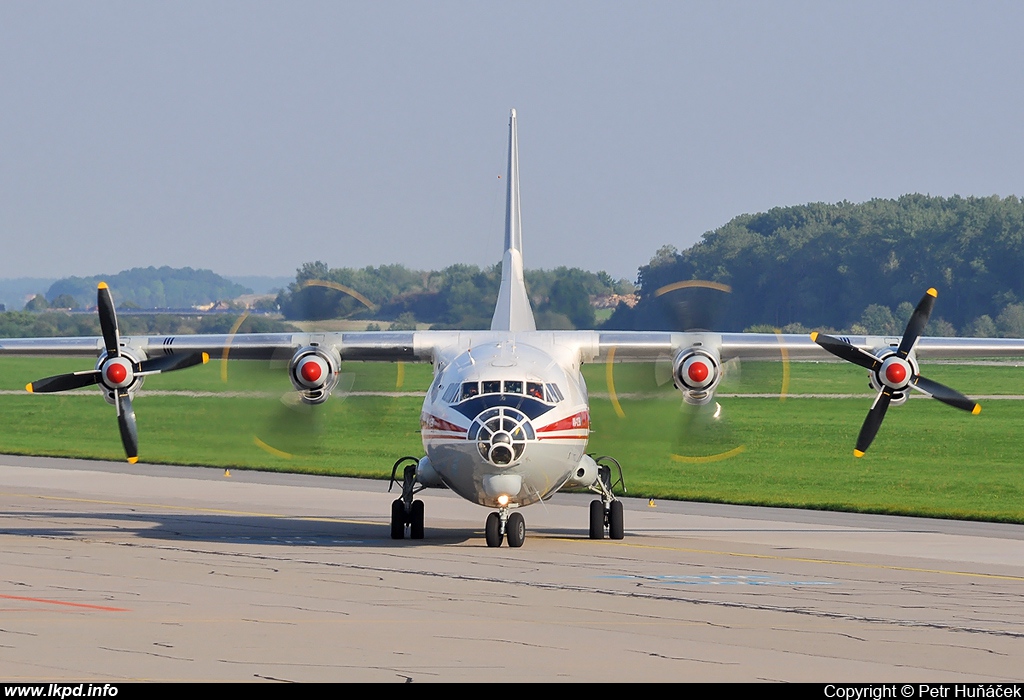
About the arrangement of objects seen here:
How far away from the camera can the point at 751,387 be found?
297 feet

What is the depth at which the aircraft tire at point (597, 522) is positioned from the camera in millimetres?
27281

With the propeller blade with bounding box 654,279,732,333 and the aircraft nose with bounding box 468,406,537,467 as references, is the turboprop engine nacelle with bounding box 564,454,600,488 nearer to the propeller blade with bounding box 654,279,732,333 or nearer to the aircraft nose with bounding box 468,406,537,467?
the aircraft nose with bounding box 468,406,537,467

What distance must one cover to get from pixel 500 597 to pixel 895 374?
35.5 feet

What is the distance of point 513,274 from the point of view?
31.2 meters

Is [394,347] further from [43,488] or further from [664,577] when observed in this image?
[43,488]

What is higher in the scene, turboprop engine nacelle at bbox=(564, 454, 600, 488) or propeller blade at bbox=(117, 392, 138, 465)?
propeller blade at bbox=(117, 392, 138, 465)

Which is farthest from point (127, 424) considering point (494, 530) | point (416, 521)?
point (494, 530)

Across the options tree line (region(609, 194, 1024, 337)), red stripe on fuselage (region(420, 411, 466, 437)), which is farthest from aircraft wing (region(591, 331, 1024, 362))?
tree line (region(609, 194, 1024, 337))

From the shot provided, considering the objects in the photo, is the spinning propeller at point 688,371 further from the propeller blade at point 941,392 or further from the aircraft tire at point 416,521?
the aircraft tire at point 416,521

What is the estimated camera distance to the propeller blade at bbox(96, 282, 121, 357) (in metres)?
26.9

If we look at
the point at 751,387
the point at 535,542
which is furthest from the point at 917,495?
the point at 751,387

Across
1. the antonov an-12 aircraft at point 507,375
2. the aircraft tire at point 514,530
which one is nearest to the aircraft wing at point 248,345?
the antonov an-12 aircraft at point 507,375

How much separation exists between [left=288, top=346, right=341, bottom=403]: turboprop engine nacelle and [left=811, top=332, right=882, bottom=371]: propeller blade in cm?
922
